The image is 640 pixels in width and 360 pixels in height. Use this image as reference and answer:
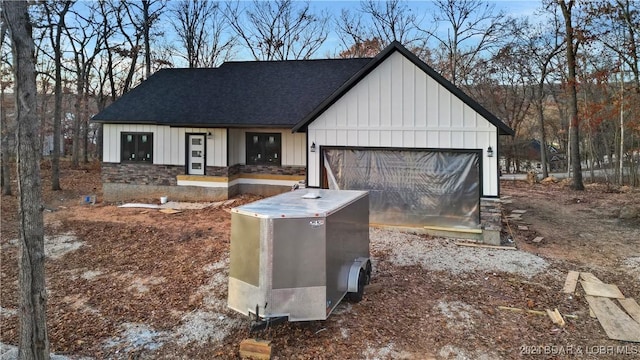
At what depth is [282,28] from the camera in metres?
29.4

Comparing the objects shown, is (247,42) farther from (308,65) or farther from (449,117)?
(449,117)

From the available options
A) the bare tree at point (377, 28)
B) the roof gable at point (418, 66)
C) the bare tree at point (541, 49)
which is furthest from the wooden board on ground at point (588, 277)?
the bare tree at point (377, 28)

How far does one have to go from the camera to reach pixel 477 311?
18.5 feet

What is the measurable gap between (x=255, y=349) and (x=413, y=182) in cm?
686

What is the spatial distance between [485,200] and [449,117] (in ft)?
7.25

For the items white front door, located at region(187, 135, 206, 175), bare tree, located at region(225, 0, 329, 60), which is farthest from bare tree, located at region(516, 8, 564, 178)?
white front door, located at region(187, 135, 206, 175)

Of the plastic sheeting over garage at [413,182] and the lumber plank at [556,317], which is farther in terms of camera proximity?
the plastic sheeting over garage at [413,182]

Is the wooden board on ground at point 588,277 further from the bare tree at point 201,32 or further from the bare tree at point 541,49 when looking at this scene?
the bare tree at point 201,32

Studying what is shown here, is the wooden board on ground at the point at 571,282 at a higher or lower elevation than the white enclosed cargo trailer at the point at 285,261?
lower

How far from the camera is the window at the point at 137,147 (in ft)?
48.8

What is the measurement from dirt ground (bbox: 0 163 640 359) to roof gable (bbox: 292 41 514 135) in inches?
121

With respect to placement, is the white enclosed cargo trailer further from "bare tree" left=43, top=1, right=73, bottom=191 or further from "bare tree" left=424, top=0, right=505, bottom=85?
"bare tree" left=424, top=0, right=505, bottom=85

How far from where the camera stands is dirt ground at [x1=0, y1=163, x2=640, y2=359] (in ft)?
15.6

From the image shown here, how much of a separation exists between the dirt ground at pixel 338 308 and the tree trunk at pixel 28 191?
782 millimetres
